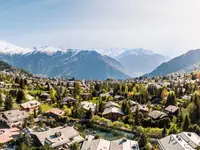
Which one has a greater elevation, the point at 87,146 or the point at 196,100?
the point at 196,100

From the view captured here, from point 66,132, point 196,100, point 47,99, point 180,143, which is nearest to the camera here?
point 180,143

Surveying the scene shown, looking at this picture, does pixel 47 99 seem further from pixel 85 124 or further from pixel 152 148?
pixel 152 148

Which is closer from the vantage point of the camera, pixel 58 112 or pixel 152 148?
pixel 152 148

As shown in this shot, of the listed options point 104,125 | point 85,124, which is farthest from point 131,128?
point 85,124

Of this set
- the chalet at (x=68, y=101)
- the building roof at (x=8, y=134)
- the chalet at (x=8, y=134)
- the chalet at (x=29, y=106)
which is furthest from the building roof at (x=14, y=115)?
the chalet at (x=68, y=101)

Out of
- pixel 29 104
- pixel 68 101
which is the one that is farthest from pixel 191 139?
pixel 29 104

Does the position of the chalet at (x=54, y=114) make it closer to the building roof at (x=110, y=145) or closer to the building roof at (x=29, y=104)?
the building roof at (x=29, y=104)

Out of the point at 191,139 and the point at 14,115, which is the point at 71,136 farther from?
the point at 14,115
